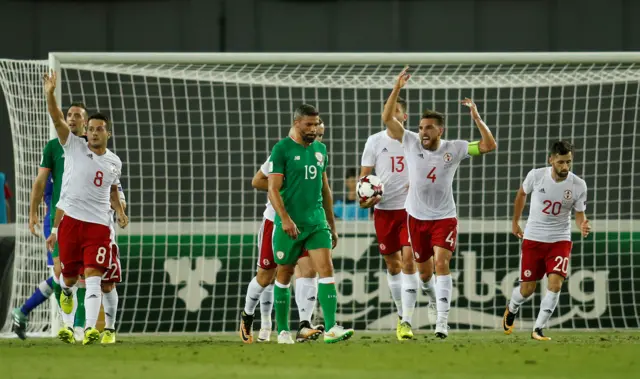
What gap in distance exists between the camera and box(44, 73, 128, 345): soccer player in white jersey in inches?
364

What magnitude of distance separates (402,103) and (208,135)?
5.61 m

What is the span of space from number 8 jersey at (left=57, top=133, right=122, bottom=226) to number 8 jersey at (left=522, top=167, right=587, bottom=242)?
3700 millimetres

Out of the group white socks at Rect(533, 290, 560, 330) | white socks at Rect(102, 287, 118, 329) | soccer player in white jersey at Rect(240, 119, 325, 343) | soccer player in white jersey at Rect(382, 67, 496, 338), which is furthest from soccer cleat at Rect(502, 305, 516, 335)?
white socks at Rect(102, 287, 118, 329)

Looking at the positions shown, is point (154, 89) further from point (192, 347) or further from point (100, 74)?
point (192, 347)

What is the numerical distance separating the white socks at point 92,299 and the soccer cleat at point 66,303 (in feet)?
2.44

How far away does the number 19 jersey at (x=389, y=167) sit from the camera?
35.3 ft

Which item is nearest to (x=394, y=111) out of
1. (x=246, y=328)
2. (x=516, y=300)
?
(x=246, y=328)

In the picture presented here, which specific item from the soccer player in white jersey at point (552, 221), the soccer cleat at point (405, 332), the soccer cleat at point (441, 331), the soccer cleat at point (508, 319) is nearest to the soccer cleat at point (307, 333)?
the soccer cleat at point (405, 332)

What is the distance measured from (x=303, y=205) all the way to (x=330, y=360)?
1994 millimetres

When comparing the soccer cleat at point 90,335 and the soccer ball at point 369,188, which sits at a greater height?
the soccer ball at point 369,188

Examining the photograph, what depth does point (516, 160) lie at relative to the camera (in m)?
15.7

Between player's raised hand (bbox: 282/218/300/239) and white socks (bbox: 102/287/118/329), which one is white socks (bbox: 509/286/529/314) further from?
white socks (bbox: 102/287/118/329)

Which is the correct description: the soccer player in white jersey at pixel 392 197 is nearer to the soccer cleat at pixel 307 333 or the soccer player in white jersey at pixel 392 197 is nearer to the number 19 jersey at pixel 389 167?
the number 19 jersey at pixel 389 167

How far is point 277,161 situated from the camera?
927 cm
